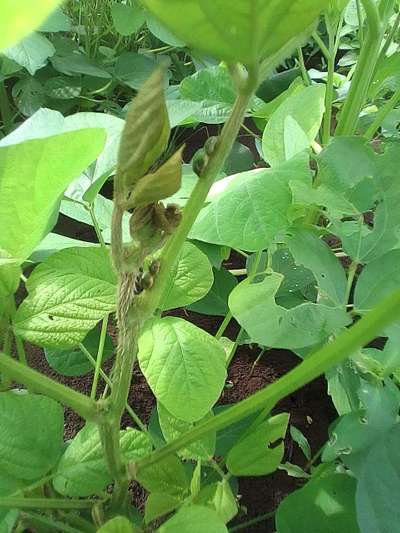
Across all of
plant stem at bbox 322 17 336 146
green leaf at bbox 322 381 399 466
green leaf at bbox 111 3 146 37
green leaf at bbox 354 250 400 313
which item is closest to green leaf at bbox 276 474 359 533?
green leaf at bbox 322 381 399 466

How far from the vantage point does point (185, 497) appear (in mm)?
474

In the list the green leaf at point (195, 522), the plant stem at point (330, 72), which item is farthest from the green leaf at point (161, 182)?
the plant stem at point (330, 72)

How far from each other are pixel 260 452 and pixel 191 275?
0.14 metres

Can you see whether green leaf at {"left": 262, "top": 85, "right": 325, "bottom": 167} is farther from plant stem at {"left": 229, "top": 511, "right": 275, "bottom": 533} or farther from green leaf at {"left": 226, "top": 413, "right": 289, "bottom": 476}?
plant stem at {"left": 229, "top": 511, "right": 275, "bottom": 533}

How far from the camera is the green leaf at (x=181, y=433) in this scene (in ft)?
1.49

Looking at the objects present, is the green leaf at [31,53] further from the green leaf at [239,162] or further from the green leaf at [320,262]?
the green leaf at [320,262]

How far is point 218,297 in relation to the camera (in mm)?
643

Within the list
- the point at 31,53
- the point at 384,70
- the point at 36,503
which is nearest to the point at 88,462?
the point at 36,503

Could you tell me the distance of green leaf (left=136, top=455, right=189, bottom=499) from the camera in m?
0.46

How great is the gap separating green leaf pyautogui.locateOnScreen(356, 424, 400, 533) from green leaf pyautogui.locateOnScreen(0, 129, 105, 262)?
251 millimetres

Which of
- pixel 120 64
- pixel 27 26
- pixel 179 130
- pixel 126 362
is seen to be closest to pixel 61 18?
pixel 120 64

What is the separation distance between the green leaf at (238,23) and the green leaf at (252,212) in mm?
198

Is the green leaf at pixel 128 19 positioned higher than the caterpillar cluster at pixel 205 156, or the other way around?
the caterpillar cluster at pixel 205 156

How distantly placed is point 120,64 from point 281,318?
85 cm
